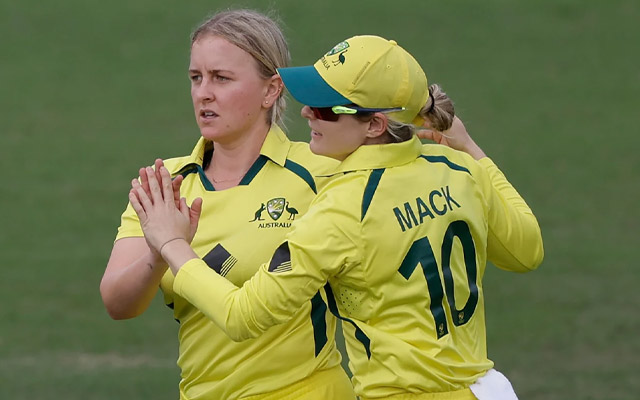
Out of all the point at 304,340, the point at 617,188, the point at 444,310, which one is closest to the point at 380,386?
the point at 444,310

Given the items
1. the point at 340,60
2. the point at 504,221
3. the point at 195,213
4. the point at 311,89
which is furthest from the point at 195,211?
the point at 504,221

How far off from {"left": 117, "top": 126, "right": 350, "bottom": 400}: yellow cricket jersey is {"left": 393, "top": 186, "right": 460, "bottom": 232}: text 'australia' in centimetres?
60

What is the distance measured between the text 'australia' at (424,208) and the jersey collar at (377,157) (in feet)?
0.46

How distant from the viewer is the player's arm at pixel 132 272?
3.74m

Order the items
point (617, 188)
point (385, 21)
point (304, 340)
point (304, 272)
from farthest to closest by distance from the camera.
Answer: point (385, 21), point (617, 188), point (304, 340), point (304, 272)

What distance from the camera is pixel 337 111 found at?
3477 millimetres

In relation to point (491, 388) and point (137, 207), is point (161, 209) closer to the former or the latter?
point (137, 207)

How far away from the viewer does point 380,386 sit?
3.48 metres

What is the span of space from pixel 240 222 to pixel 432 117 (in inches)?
29.0

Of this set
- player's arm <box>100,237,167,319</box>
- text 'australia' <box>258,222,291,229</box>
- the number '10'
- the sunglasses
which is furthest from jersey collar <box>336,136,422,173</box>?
player's arm <box>100,237,167,319</box>

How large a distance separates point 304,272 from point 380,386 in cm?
43

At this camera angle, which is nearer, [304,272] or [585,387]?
[304,272]

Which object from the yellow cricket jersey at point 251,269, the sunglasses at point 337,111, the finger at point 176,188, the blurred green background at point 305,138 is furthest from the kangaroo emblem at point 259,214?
the blurred green background at point 305,138

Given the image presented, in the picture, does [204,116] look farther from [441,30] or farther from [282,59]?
[441,30]
